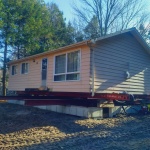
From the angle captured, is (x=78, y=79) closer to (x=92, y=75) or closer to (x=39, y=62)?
(x=92, y=75)

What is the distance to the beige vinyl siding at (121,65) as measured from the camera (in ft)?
37.1

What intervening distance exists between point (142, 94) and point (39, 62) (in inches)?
296

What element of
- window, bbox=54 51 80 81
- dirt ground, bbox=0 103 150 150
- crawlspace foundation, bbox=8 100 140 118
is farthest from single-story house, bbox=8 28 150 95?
dirt ground, bbox=0 103 150 150

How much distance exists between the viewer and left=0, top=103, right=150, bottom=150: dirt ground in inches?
239

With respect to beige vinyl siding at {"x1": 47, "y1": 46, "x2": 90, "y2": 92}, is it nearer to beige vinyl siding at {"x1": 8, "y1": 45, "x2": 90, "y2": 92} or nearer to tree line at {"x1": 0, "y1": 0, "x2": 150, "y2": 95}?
beige vinyl siding at {"x1": 8, "y1": 45, "x2": 90, "y2": 92}

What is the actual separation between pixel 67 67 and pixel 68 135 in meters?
5.40

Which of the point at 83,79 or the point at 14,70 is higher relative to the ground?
the point at 14,70

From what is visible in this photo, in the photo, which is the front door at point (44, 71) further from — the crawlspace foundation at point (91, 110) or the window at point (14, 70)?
the window at point (14, 70)

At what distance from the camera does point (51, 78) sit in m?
13.7

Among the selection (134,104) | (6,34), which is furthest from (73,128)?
(6,34)

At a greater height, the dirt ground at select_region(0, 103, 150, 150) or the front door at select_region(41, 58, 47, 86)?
the front door at select_region(41, 58, 47, 86)

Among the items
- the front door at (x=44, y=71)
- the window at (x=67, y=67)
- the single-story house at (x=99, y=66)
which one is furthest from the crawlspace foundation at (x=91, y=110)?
the front door at (x=44, y=71)

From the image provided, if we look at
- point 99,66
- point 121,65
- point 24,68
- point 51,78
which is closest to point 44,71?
point 51,78

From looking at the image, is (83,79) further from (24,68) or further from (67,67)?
(24,68)
